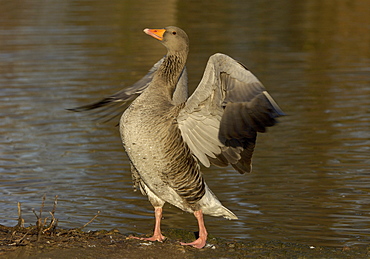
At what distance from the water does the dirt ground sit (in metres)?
0.68

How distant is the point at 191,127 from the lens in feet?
22.7

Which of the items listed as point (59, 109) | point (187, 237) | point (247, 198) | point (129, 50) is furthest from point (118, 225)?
point (129, 50)

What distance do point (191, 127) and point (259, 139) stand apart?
5446 millimetres

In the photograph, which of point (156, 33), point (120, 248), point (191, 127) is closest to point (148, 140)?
point (191, 127)

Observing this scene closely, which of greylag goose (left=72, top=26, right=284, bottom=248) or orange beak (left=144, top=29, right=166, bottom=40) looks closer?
greylag goose (left=72, top=26, right=284, bottom=248)

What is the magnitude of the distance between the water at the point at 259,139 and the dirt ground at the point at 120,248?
2.24 ft

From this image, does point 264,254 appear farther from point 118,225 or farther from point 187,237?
point 118,225

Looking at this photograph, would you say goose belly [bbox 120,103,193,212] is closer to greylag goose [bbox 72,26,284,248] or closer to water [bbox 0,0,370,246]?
greylag goose [bbox 72,26,284,248]

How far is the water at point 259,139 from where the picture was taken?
8680mm

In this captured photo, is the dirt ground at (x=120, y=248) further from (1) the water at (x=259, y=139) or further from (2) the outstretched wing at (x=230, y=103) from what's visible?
(2) the outstretched wing at (x=230, y=103)

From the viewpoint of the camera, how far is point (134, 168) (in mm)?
7180

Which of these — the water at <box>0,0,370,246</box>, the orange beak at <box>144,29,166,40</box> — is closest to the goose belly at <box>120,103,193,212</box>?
the orange beak at <box>144,29,166,40</box>

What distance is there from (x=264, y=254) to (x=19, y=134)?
701 cm

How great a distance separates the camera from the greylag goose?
6.53 meters
